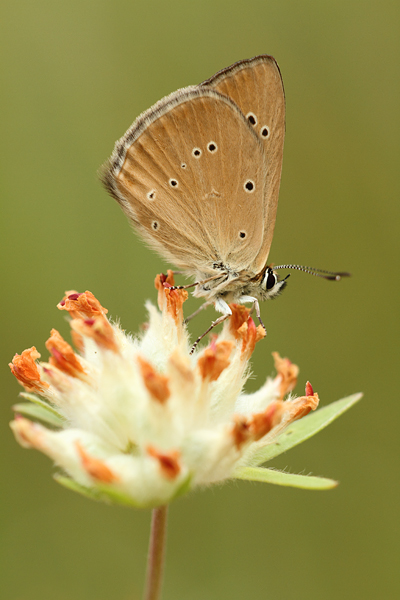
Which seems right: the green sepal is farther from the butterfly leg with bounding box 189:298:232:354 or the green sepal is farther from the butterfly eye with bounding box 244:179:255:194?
the butterfly eye with bounding box 244:179:255:194

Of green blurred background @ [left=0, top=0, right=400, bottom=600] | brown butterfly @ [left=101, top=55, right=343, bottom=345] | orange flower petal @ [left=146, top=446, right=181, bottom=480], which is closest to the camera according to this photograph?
orange flower petal @ [left=146, top=446, right=181, bottom=480]

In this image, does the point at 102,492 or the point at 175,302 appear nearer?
the point at 102,492

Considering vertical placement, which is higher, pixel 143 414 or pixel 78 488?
pixel 143 414

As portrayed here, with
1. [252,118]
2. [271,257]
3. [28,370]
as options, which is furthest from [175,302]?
[271,257]

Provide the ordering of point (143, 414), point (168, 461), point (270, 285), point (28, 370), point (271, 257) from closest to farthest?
point (168, 461) < point (143, 414) < point (28, 370) < point (270, 285) < point (271, 257)

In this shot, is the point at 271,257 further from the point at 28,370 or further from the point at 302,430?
the point at 28,370

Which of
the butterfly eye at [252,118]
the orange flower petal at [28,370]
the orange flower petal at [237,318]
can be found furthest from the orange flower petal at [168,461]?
the butterfly eye at [252,118]

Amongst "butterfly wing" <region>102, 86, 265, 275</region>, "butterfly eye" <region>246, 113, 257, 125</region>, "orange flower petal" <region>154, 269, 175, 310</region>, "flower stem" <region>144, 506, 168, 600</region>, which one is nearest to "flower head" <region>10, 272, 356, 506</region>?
Answer: "flower stem" <region>144, 506, 168, 600</region>
